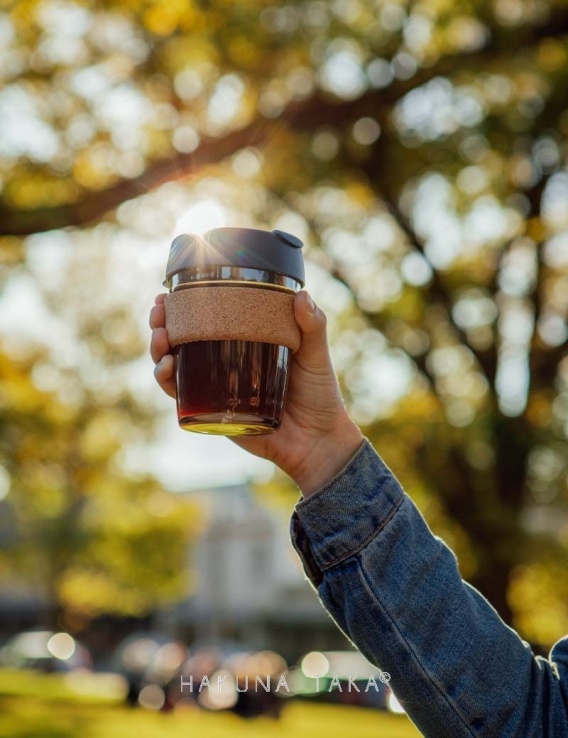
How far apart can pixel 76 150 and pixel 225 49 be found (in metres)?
1.81

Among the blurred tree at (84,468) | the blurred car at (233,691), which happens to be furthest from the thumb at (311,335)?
the blurred car at (233,691)

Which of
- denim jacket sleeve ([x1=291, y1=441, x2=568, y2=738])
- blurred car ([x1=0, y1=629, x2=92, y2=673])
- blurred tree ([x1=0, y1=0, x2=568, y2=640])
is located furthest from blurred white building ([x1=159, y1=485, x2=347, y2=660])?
denim jacket sleeve ([x1=291, y1=441, x2=568, y2=738])

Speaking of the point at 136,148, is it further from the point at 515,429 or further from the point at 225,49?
the point at 515,429

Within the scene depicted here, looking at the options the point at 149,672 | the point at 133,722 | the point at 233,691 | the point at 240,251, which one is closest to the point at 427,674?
the point at 240,251

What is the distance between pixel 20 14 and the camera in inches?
261

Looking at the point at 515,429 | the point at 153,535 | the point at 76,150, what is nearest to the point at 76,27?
the point at 76,150

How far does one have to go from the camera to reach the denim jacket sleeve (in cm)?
143

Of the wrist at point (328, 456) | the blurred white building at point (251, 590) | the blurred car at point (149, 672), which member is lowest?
the blurred white building at point (251, 590)

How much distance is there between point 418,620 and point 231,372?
0.49 m

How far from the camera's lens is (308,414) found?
1.64 m

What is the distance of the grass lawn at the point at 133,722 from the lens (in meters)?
10.9

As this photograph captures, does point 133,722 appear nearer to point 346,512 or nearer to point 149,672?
point 149,672

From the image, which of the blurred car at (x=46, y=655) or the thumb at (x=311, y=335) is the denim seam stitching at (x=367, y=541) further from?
the blurred car at (x=46, y=655)

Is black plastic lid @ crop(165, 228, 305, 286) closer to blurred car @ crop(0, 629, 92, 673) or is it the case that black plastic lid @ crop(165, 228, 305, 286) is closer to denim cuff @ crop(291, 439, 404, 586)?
denim cuff @ crop(291, 439, 404, 586)
